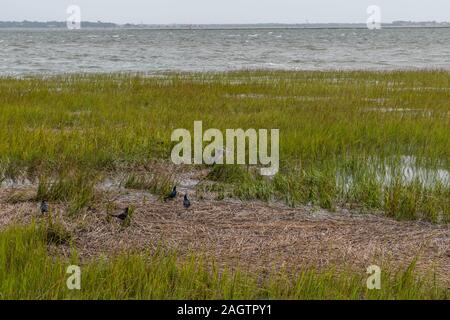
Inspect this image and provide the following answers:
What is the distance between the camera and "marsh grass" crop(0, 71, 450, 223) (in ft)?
22.2

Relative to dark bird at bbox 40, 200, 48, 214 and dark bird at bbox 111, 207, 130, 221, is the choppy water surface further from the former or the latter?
dark bird at bbox 111, 207, 130, 221

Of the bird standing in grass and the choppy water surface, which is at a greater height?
the choppy water surface

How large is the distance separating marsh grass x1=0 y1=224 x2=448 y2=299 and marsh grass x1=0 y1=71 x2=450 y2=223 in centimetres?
166

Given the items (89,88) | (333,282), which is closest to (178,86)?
(89,88)

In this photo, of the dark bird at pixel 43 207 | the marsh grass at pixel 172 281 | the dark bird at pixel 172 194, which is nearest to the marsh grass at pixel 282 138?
the dark bird at pixel 43 207

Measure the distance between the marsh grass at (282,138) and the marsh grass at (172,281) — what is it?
1.66 m

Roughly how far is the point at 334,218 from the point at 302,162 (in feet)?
7.70

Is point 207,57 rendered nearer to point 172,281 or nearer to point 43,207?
point 43,207

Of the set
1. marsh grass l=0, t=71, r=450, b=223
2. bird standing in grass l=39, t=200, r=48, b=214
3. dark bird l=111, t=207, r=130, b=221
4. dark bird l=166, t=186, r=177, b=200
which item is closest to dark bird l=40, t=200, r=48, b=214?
bird standing in grass l=39, t=200, r=48, b=214

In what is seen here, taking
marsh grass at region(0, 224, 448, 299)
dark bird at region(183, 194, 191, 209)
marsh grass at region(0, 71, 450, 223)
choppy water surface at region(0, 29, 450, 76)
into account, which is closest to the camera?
marsh grass at region(0, 224, 448, 299)

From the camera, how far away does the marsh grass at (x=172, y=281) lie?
380cm

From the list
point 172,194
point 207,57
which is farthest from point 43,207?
point 207,57
